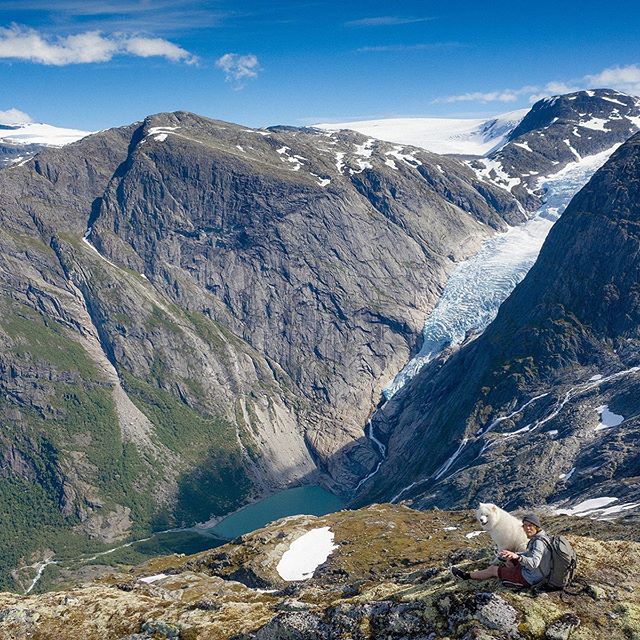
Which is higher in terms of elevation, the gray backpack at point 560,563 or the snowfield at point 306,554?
the gray backpack at point 560,563

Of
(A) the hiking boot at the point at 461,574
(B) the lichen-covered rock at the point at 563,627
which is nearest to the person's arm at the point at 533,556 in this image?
(B) the lichen-covered rock at the point at 563,627

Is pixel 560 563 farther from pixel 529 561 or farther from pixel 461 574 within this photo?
pixel 461 574

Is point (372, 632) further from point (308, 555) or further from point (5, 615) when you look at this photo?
point (308, 555)

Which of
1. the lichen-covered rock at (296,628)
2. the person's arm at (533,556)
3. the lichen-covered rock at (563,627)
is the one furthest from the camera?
the lichen-covered rock at (296,628)

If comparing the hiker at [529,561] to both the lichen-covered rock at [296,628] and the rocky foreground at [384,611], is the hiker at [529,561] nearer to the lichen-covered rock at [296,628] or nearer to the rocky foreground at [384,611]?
the rocky foreground at [384,611]

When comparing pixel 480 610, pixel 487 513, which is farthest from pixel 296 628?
pixel 487 513

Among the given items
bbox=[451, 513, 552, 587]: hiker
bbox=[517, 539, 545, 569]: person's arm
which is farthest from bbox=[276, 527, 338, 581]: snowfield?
bbox=[517, 539, 545, 569]: person's arm

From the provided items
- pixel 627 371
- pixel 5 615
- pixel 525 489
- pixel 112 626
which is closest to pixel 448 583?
pixel 112 626
